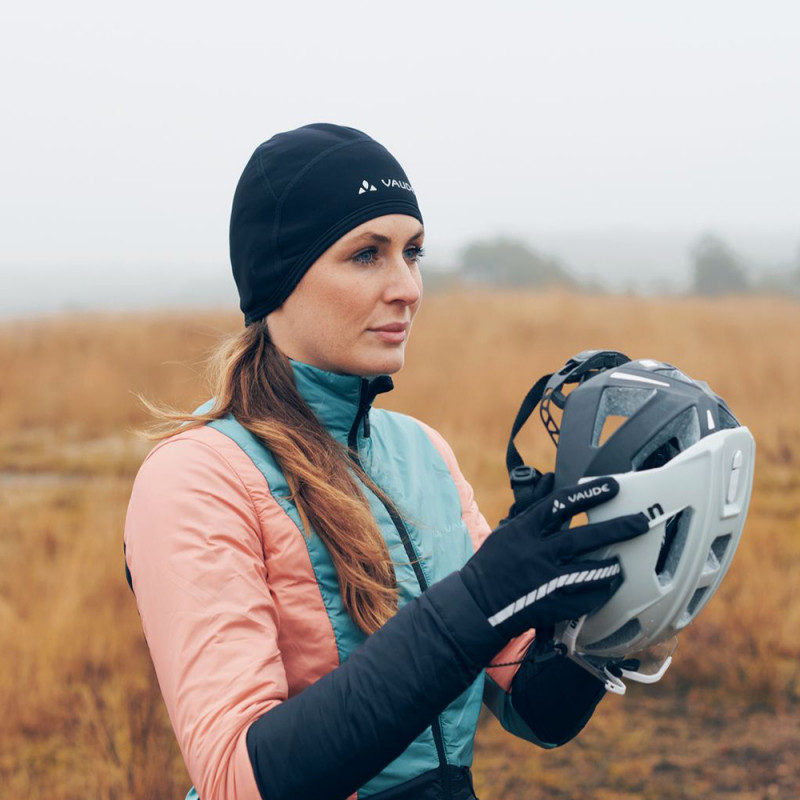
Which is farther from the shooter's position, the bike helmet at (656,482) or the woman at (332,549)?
the bike helmet at (656,482)

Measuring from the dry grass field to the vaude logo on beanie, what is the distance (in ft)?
2.53

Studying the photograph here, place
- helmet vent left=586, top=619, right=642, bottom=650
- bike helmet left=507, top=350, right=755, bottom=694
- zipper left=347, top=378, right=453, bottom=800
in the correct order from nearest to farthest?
bike helmet left=507, top=350, right=755, bottom=694 → helmet vent left=586, top=619, right=642, bottom=650 → zipper left=347, top=378, right=453, bottom=800

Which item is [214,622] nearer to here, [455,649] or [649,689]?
[455,649]

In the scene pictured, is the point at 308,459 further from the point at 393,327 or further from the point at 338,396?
the point at 393,327

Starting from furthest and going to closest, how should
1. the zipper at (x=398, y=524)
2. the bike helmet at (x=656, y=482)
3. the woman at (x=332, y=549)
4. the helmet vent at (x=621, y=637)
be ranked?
the zipper at (x=398, y=524) < the helmet vent at (x=621, y=637) < the bike helmet at (x=656, y=482) < the woman at (x=332, y=549)

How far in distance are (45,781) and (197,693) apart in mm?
2851

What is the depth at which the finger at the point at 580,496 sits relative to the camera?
134cm

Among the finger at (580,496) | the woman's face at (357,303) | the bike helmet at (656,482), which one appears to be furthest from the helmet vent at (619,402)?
the woman's face at (357,303)

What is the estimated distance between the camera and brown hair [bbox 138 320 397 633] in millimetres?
1509

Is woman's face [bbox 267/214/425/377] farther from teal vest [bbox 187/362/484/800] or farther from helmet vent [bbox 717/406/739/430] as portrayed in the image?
helmet vent [bbox 717/406/739/430]

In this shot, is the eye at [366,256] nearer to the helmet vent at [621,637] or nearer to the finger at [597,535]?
the finger at [597,535]

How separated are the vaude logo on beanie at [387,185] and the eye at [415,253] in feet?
0.36

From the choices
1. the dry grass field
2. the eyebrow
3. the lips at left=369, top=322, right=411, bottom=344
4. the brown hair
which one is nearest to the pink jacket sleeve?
the brown hair

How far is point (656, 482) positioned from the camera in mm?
1367
